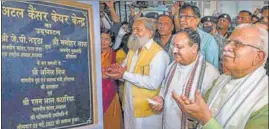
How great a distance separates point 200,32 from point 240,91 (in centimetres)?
39

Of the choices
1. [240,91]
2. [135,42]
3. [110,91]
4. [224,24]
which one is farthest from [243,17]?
[110,91]

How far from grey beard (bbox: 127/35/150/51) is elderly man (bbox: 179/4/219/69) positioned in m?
0.25

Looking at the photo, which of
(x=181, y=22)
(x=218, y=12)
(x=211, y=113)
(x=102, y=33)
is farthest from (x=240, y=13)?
(x=102, y=33)

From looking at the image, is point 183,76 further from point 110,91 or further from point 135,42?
point 110,91

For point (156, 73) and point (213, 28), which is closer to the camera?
point (213, 28)

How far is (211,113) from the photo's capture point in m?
2.44

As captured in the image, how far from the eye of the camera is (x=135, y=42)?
2.71 meters

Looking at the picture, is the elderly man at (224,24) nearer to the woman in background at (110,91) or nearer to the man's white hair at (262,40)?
the man's white hair at (262,40)

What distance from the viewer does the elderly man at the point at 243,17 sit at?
7.90 ft

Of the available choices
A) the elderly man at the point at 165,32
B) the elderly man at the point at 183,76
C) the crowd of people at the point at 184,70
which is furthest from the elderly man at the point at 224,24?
the elderly man at the point at 165,32

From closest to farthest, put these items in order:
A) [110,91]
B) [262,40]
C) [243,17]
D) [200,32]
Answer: [262,40]
[243,17]
[200,32]
[110,91]

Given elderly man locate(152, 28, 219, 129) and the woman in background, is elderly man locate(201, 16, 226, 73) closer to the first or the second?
elderly man locate(152, 28, 219, 129)

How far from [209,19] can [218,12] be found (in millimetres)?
61

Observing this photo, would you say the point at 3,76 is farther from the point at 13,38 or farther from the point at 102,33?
the point at 102,33
